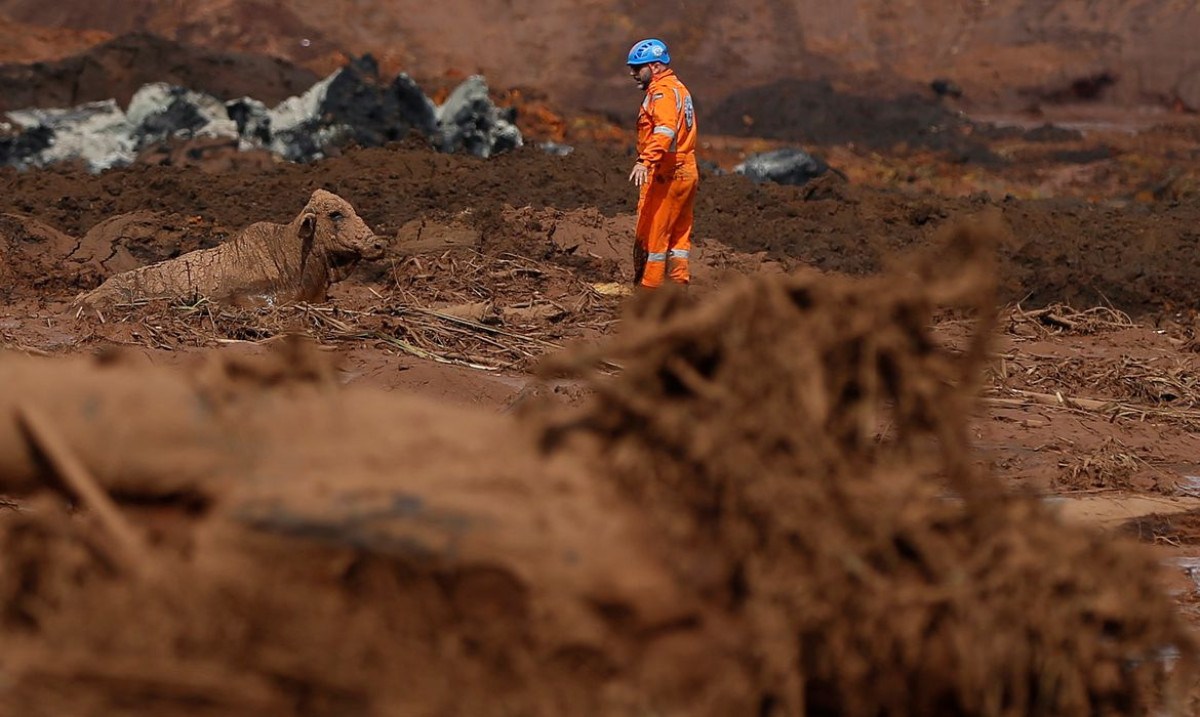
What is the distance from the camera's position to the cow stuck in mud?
1117cm

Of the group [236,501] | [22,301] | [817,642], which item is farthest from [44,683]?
[22,301]

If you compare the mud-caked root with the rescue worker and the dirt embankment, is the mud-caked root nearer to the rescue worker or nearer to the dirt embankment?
the rescue worker

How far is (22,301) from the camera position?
11.3 m

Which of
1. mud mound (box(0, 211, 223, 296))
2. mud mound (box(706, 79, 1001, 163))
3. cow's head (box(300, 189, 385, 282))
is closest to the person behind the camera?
cow's head (box(300, 189, 385, 282))

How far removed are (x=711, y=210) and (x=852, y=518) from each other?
12819 mm

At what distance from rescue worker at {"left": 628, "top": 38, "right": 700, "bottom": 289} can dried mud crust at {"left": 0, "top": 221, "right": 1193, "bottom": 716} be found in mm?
7387

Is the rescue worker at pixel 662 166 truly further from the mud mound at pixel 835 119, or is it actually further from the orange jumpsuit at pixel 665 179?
the mud mound at pixel 835 119

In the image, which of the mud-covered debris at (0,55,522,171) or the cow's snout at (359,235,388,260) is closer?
the cow's snout at (359,235,388,260)

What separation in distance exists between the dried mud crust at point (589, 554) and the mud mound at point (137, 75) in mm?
21098

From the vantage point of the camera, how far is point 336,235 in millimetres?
11469

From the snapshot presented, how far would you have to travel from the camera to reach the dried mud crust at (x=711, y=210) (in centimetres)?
1394

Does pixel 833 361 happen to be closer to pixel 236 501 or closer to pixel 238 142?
pixel 236 501

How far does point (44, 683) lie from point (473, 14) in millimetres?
32250

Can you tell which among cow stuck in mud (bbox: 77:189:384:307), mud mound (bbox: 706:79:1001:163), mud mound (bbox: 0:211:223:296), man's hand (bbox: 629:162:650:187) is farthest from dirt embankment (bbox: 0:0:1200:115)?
man's hand (bbox: 629:162:650:187)
